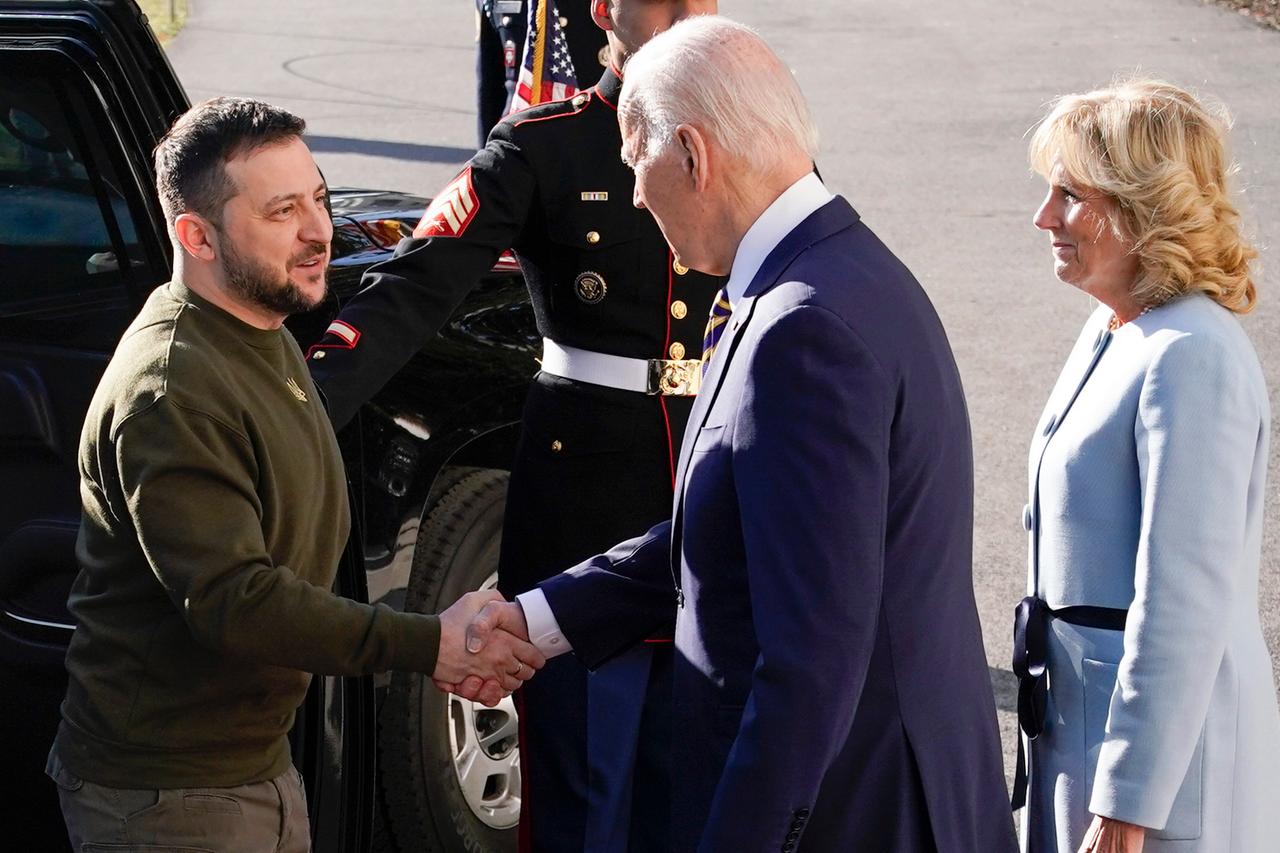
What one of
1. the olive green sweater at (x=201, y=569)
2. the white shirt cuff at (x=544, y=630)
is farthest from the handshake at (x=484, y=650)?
the olive green sweater at (x=201, y=569)

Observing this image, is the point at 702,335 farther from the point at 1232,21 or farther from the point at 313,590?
the point at 1232,21

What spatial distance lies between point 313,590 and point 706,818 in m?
0.60

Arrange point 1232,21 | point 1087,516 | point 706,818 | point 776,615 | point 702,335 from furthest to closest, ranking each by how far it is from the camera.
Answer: point 1232,21 → point 702,335 → point 1087,516 → point 706,818 → point 776,615

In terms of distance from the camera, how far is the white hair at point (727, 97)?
1976 millimetres

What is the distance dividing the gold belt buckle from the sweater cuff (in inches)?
36.3

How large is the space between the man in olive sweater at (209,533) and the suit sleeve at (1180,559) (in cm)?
99

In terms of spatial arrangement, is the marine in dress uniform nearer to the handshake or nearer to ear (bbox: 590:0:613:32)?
ear (bbox: 590:0:613:32)

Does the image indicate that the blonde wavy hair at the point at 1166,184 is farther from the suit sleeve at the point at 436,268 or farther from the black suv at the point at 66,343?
the black suv at the point at 66,343

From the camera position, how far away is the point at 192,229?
7.09 feet

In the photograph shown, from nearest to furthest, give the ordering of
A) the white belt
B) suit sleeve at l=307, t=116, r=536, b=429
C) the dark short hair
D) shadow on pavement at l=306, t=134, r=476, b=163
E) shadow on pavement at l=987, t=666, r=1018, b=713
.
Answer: the dark short hair
suit sleeve at l=307, t=116, r=536, b=429
the white belt
shadow on pavement at l=987, t=666, r=1018, b=713
shadow on pavement at l=306, t=134, r=476, b=163

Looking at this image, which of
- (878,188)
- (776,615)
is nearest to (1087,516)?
(776,615)

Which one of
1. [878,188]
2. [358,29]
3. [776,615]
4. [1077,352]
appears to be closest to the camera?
[776,615]

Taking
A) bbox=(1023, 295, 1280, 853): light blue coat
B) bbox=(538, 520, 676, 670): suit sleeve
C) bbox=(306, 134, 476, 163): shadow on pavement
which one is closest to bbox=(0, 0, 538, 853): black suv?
bbox=(538, 520, 676, 670): suit sleeve

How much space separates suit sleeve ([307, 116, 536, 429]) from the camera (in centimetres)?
287
